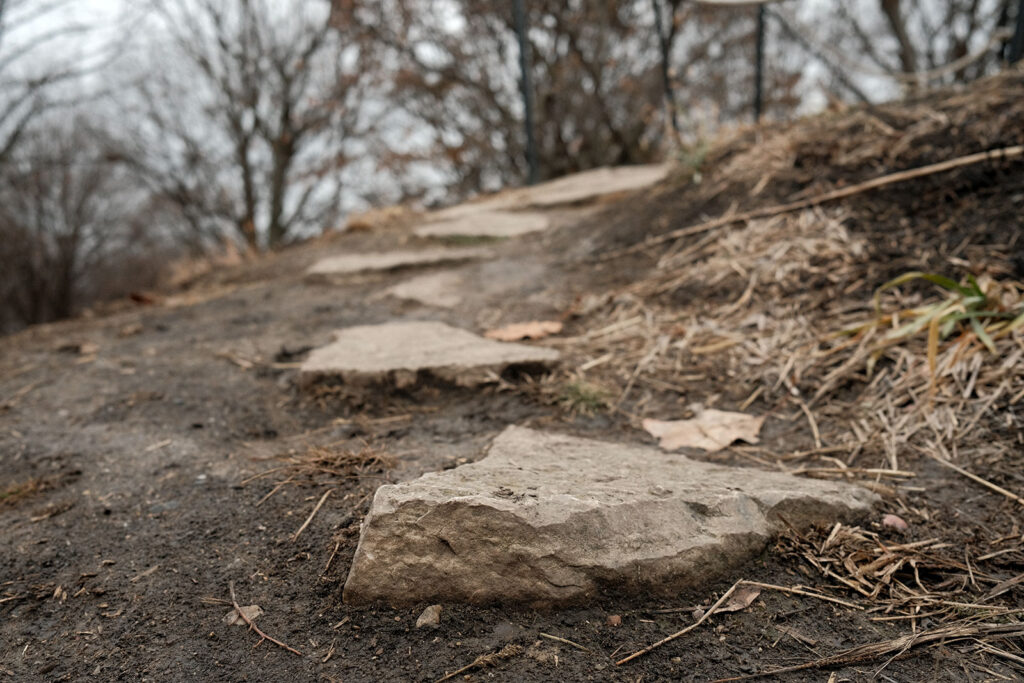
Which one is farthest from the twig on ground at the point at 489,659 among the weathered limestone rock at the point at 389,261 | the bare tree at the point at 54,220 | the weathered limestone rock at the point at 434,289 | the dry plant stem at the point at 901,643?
the bare tree at the point at 54,220

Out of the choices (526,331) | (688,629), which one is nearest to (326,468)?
(688,629)

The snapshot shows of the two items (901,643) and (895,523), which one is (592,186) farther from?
(901,643)

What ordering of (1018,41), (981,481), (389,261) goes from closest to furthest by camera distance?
(981,481) → (1018,41) → (389,261)

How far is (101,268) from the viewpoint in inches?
367

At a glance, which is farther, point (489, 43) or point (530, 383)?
point (489, 43)

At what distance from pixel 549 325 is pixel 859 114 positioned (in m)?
1.86

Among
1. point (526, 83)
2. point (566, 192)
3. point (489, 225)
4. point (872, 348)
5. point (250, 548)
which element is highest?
point (526, 83)

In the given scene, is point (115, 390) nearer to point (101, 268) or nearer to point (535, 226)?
point (535, 226)

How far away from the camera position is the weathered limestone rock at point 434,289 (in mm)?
3016

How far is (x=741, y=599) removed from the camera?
115 centimetres

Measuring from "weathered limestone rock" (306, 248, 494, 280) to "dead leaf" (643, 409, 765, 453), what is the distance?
197cm

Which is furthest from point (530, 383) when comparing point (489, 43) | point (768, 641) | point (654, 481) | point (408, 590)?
point (489, 43)

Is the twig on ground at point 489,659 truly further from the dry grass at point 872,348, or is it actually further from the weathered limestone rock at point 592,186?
the weathered limestone rock at point 592,186

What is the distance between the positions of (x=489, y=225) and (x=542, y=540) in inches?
122
